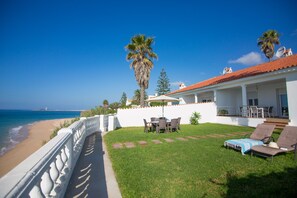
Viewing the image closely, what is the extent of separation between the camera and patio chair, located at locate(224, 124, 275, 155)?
19.5 feet

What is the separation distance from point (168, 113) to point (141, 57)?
7146 millimetres

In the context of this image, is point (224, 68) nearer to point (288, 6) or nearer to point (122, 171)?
point (288, 6)

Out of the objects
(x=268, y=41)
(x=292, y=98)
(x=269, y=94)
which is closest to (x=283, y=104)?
(x=269, y=94)

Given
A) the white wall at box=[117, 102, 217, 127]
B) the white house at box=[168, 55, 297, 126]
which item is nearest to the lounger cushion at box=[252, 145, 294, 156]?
the white house at box=[168, 55, 297, 126]

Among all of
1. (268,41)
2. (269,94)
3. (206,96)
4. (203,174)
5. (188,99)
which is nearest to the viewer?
(203,174)

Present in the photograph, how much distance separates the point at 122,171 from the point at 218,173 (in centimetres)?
252

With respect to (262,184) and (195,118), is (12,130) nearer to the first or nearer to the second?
(195,118)

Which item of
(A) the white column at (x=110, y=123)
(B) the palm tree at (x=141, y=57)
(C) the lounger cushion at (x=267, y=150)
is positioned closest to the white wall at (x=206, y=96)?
(B) the palm tree at (x=141, y=57)

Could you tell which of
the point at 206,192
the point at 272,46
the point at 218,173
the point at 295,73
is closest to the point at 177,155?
the point at 218,173

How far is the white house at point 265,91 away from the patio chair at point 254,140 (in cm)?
557

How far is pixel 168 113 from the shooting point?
1661cm

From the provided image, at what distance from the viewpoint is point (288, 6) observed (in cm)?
2080

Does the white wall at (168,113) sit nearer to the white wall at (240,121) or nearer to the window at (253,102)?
the white wall at (240,121)

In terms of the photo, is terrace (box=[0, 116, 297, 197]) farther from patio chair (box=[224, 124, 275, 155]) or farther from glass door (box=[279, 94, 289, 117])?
glass door (box=[279, 94, 289, 117])
